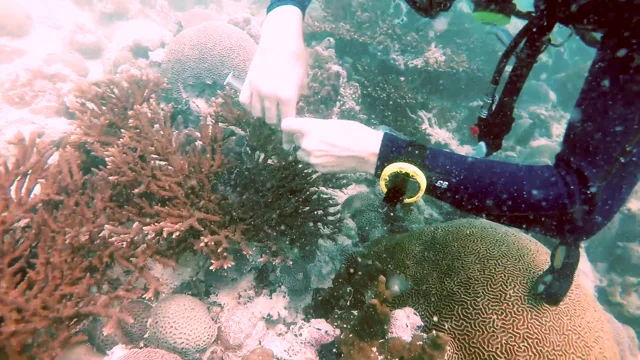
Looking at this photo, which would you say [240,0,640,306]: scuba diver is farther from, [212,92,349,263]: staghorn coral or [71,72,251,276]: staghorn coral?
[71,72,251,276]: staghorn coral

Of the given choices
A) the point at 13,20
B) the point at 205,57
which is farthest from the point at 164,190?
the point at 13,20

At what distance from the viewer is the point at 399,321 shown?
2588 millimetres

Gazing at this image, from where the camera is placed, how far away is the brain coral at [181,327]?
8.53ft

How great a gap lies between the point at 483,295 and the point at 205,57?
19.5 ft

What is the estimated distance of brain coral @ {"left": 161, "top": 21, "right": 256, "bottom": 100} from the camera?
19.0ft

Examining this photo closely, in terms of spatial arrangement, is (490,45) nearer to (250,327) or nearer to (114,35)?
(250,327)

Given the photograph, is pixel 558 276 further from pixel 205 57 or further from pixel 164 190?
pixel 205 57

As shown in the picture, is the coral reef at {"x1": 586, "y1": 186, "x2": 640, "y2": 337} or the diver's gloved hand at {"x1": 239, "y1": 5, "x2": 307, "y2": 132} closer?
the diver's gloved hand at {"x1": 239, "y1": 5, "x2": 307, "y2": 132}

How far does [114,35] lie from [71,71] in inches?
161

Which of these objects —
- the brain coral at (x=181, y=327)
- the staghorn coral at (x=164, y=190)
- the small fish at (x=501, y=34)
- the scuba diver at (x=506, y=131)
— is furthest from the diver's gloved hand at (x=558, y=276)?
the brain coral at (x=181, y=327)

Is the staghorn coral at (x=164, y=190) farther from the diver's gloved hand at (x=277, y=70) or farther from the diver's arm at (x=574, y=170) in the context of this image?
the diver's arm at (x=574, y=170)

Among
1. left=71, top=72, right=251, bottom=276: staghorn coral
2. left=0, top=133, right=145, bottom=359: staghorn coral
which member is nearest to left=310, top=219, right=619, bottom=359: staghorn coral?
left=71, top=72, right=251, bottom=276: staghorn coral

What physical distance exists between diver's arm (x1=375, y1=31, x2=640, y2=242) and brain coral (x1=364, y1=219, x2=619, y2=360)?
811mm

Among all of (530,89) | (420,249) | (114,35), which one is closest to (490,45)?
(530,89)
